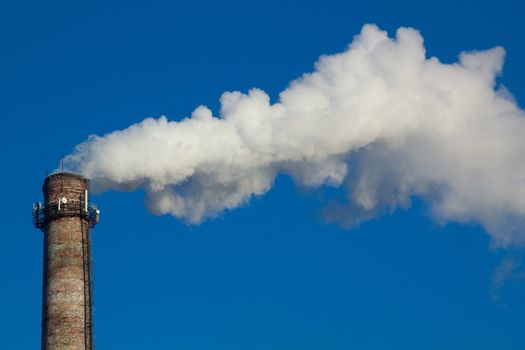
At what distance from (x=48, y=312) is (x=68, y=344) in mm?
1574

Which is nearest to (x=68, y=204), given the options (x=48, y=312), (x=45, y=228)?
(x=45, y=228)

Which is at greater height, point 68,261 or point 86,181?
point 86,181

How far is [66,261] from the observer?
44781mm

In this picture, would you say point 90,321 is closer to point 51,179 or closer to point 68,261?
point 68,261

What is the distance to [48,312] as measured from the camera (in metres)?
44.1

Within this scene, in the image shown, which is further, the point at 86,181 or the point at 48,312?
the point at 86,181

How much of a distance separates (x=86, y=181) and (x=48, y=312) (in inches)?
241

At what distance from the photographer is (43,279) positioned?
147 ft

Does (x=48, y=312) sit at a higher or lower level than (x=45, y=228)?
lower

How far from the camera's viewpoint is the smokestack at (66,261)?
144ft

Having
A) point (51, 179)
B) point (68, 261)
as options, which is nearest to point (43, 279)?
point (68, 261)

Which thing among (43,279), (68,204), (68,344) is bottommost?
(68,344)

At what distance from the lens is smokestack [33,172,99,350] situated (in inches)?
1726

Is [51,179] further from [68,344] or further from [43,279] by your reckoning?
[68,344]
